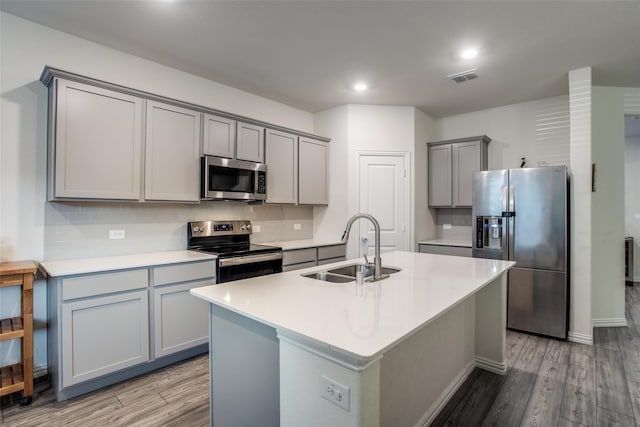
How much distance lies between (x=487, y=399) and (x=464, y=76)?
2979mm

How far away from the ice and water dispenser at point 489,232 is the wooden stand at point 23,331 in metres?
4.08

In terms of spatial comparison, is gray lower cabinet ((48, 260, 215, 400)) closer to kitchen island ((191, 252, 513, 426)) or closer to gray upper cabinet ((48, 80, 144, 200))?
gray upper cabinet ((48, 80, 144, 200))

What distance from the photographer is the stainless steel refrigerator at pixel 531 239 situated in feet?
10.6

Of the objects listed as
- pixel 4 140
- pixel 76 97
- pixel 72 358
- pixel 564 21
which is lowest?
pixel 72 358

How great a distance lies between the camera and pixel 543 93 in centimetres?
386

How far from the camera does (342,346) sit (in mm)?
1000

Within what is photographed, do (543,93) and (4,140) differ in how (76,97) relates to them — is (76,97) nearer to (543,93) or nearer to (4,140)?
→ (4,140)

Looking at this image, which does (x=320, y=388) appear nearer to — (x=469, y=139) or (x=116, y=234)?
(x=116, y=234)

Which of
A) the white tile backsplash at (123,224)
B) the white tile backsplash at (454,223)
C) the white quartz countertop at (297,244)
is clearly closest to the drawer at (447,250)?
the white tile backsplash at (454,223)

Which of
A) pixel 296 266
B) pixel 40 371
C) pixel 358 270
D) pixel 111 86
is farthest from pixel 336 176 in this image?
pixel 40 371

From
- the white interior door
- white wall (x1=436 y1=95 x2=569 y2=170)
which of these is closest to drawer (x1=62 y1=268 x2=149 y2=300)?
the white interior door

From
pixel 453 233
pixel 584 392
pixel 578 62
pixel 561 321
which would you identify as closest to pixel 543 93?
pixel 578 62

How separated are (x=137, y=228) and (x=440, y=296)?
2.65 m

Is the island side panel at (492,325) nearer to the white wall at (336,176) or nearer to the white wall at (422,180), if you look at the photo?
the white wall at (422,180)
